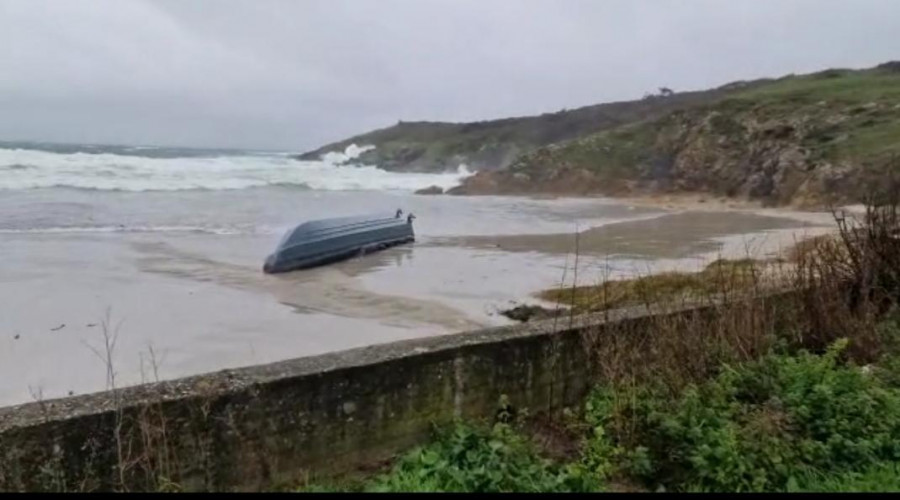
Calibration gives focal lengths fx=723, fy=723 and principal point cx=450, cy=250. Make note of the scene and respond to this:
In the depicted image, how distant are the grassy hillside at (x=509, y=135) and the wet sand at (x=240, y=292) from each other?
2526 inches

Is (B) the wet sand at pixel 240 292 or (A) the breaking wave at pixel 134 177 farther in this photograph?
(A) the breaking wave at pixel 134 177

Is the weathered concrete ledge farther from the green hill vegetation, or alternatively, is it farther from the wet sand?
the green hill vegetation

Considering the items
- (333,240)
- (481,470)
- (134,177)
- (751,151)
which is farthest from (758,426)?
(134,177)

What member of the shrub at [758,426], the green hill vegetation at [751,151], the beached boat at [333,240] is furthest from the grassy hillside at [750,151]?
the shrub at [758,426]

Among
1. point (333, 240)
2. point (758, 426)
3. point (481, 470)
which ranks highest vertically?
point (758, 426)

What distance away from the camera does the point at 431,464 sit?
11.5ft

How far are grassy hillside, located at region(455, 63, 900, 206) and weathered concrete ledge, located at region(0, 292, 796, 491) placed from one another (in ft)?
91.4

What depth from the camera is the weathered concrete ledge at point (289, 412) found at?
3.12 m

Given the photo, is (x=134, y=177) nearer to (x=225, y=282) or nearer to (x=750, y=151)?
(x=225, y=282)

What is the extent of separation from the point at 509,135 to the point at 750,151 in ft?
173

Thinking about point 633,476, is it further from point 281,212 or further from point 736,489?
point 281,212

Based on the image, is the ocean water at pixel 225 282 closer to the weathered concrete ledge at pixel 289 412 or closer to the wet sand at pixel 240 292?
the wet sand at pixel 240 292

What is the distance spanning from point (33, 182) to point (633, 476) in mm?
39556

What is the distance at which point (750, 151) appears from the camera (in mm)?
41594
